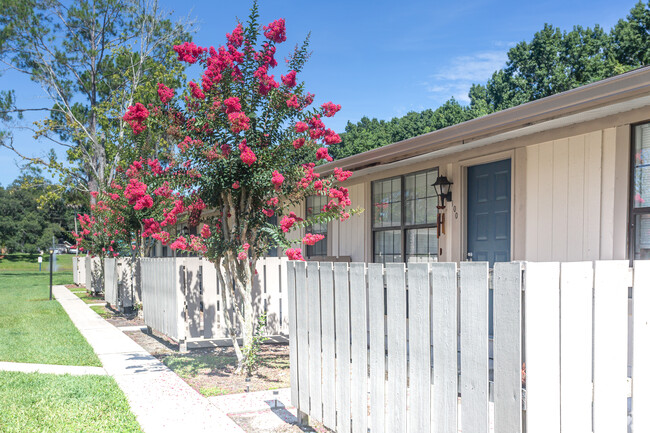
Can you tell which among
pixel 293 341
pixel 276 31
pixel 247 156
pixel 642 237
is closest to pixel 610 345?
pixel 293 341

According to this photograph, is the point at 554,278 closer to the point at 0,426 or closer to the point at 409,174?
the point at 0,426

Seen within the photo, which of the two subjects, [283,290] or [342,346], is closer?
[342,346]

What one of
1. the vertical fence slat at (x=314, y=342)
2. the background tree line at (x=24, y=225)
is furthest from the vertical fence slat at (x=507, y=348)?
the background tree line at (x=24, y=225)

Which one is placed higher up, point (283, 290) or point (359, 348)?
point (359, 348)

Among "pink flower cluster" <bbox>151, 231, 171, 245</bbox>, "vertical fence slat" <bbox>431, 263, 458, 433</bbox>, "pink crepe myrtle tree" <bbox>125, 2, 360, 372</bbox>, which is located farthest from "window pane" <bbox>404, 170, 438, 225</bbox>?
"vertical fence slat" <bbox>431, 263, 458, 433</bbox>

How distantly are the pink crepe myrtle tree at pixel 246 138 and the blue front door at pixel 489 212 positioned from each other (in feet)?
6.57

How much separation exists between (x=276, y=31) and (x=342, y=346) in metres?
3.30

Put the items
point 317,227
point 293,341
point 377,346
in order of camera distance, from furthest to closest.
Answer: point 317,227, point 293,341, point 377,346

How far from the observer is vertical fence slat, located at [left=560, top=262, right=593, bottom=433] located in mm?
2080

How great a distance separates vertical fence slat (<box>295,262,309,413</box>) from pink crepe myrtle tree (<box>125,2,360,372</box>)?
1212 millimetres

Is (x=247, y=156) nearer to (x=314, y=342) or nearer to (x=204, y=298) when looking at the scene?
(x=314, y=342)

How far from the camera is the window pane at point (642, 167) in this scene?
15.1 ft

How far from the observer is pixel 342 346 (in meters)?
3.29

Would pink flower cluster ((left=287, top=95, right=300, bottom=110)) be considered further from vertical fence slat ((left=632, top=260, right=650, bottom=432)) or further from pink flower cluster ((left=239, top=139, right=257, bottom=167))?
vertical fence slat ((left=632, top=260, right=650, bottom=432))
